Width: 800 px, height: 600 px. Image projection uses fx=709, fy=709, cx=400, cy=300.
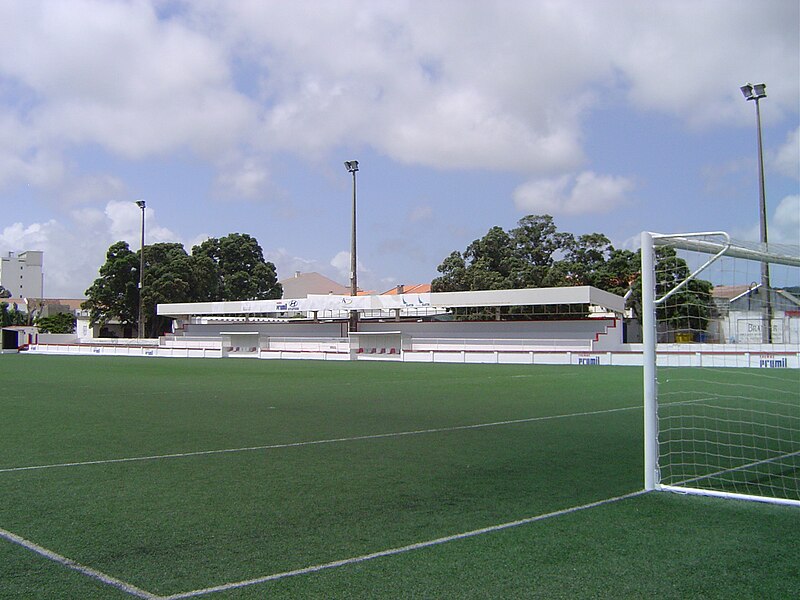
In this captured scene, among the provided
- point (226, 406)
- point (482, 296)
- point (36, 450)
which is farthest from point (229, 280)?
point (36, 450)

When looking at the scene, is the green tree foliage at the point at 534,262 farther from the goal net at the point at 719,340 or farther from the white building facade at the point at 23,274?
the white building facade at the point at 23,274

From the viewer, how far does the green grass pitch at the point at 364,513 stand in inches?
184

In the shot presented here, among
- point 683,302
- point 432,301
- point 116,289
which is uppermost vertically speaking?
point 116,289

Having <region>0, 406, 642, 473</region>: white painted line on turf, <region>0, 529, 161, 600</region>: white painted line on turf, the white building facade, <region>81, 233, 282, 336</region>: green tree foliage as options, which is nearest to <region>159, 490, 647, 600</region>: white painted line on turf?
<region>0, 529, 161, 600</region>: white painted line on turf

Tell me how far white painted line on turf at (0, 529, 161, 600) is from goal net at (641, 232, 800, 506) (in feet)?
17.1

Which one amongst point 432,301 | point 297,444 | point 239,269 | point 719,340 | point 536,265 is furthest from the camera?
point 239,269

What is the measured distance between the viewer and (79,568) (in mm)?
4844

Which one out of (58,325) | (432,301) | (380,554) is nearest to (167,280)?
(58,325)

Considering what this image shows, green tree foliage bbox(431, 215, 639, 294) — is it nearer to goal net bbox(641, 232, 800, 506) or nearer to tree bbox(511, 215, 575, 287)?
tree bbox(511, 215, 575, 287)

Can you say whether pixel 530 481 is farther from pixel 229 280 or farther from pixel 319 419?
pixel 229 280

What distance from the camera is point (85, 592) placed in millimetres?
4410

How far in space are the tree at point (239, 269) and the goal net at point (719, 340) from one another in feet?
206

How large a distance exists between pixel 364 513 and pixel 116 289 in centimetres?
6864

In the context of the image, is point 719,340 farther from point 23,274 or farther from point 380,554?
point 23,274
